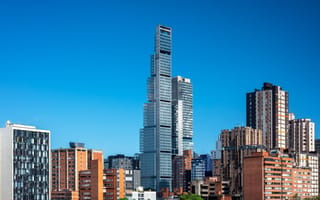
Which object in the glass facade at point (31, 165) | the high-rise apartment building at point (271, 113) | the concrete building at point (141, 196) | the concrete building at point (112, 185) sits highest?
the high-rise apartment building at point (271, 113)

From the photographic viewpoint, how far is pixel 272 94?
187875 mm

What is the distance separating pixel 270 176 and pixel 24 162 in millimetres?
54480

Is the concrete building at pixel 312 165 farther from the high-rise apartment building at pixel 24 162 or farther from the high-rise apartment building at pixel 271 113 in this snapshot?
the high-rise apartment building at pixel 24 162

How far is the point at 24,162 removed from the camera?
95375 millimetres

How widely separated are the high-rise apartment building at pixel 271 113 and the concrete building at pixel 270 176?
1944 inches

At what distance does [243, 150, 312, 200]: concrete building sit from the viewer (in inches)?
5133

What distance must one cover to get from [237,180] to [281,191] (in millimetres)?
24978

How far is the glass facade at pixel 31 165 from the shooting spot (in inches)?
3723

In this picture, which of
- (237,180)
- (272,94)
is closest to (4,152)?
(237,180)

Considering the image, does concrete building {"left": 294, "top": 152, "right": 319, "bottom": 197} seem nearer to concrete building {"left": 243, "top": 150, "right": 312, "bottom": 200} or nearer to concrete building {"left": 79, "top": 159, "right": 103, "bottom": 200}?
concrete building {"left": 243, "top": 150, "right": 312, "bottom": 200}

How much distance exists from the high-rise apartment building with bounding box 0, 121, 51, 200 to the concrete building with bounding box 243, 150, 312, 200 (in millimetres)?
47232

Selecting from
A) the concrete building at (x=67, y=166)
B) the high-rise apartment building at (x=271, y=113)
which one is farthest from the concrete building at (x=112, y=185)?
the high-rise apartment building at (x=271, y=113)

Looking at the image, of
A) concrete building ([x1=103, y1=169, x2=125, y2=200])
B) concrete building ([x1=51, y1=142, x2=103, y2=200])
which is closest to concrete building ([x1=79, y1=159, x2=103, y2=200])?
concrete building ([x1=103, y1=169, x2=125, y2=200])

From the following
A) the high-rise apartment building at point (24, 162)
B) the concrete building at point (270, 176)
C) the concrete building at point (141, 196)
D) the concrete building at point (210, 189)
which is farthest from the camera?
the concrete building at point (210, 189)
